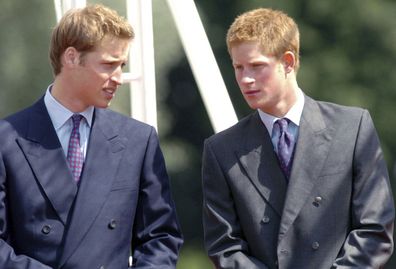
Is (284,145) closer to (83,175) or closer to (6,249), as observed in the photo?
(83,175)

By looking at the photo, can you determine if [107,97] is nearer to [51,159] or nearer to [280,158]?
[51,159]

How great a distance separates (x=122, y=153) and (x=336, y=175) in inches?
34.9

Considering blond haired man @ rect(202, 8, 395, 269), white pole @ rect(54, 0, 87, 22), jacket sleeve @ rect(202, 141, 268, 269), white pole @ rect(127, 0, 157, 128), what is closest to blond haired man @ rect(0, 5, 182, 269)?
jacket sleeve @ rect(202, 141, 268, 269)

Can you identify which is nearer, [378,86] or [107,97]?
[107,97]

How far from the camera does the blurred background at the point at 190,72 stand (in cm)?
717

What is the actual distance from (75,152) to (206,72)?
1471 mm

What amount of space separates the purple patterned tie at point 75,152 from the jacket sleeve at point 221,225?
0.55 meters

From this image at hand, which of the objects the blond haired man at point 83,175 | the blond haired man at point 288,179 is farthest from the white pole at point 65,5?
the blond haired man at point 288,179

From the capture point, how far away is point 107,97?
4895 mm

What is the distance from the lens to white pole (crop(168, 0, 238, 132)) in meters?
6.25

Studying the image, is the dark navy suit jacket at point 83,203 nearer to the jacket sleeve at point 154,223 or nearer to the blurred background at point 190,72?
the jacket sleeve at point 154,223

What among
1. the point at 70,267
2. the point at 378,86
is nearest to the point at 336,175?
the point at 70,267

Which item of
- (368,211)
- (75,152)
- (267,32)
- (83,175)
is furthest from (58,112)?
(368,211)

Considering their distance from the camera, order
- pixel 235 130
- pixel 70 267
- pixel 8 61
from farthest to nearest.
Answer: pixel 8 61 → pixel 235 130 → pixel 70 267
